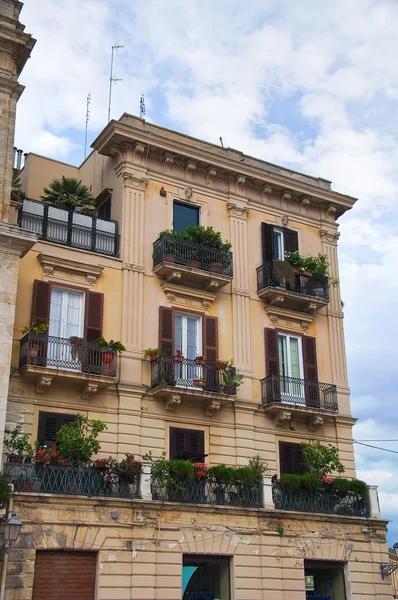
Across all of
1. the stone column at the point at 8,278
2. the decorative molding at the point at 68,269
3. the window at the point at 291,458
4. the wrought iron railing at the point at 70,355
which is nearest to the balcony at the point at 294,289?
the window at the point at 291,458

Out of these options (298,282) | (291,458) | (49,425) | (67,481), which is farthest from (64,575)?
(298,282)

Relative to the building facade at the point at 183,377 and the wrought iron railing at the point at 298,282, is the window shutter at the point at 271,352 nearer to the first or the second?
the building facade at the point at 183,377

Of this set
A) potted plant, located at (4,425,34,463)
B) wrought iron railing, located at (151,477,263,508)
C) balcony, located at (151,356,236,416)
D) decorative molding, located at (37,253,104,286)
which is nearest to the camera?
potted plant, located at (4,425,34,463)

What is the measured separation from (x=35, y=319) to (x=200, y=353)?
5235mm

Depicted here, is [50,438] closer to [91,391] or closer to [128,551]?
[91,391]

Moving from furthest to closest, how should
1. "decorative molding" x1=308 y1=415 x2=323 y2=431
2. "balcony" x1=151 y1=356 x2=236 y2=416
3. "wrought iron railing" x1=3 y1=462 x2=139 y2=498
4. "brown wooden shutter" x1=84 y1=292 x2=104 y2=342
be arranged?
"decorative molding" x1=308 y1=415 x2=323 y2=431 → "brown wooden shutter" x1=84 y1=292 x2=104 y2=342 → "balcony" x1=151 y1=356 x2=236 y2=416 → "wrought iron railing" x1=3 y1=462 x2=139 y2=498

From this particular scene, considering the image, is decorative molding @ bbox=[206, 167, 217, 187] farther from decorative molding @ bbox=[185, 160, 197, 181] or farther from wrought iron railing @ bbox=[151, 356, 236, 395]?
wrought iron railing @ bbox=[151, 356, 236, 395]

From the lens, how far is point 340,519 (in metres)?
22.1

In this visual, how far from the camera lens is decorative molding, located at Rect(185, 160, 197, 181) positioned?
83.3ft

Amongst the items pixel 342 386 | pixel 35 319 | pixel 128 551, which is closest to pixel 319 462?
pixel 342 386

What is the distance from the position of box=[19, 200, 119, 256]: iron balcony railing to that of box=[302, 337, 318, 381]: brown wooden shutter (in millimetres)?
7026

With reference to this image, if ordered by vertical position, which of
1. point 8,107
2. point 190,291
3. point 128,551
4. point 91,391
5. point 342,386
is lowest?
point 128,551

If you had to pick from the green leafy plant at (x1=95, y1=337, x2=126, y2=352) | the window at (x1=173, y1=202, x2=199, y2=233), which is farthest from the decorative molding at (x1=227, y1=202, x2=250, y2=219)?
the green leafy plant at (x1=95, y1=337, x2=126, y2=352)

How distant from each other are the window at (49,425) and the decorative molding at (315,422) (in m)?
7.80
